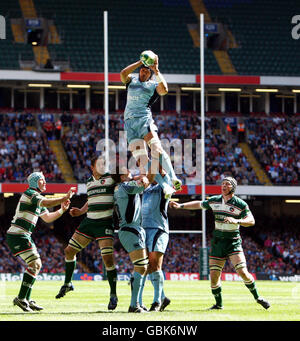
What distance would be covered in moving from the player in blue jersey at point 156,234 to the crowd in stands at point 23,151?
2214cm

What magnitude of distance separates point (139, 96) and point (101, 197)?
1.84 m

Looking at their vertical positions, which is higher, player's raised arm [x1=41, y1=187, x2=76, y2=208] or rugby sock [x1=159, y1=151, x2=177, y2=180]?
rugby sock [x1=159, y1=151, x2=177, y2=180]

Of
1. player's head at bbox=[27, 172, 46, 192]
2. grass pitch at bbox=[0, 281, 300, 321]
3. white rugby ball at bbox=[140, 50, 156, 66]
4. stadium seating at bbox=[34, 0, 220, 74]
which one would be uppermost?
stadium seating at bbox=[34, 0, 220, 74]

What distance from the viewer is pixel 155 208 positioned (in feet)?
41.6

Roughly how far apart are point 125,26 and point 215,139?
305 inches

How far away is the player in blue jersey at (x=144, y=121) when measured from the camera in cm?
1265

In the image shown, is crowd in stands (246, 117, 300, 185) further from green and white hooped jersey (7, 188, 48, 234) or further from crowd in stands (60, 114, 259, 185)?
green and white hooped jersey (7, 188, 48, 234)

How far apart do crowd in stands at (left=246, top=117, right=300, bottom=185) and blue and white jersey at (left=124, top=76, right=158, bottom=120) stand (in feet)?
79.7

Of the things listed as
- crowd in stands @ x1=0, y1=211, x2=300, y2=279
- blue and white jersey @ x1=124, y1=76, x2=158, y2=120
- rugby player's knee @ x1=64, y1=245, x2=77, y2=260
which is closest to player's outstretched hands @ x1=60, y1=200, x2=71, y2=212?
rugby player's knee @ x1=64, y1=245, x2=77, y2=260

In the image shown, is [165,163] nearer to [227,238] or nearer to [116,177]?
[116,177]

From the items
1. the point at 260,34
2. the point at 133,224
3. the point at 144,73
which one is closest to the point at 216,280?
the point at 133,224

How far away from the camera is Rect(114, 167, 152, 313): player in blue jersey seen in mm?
11858
